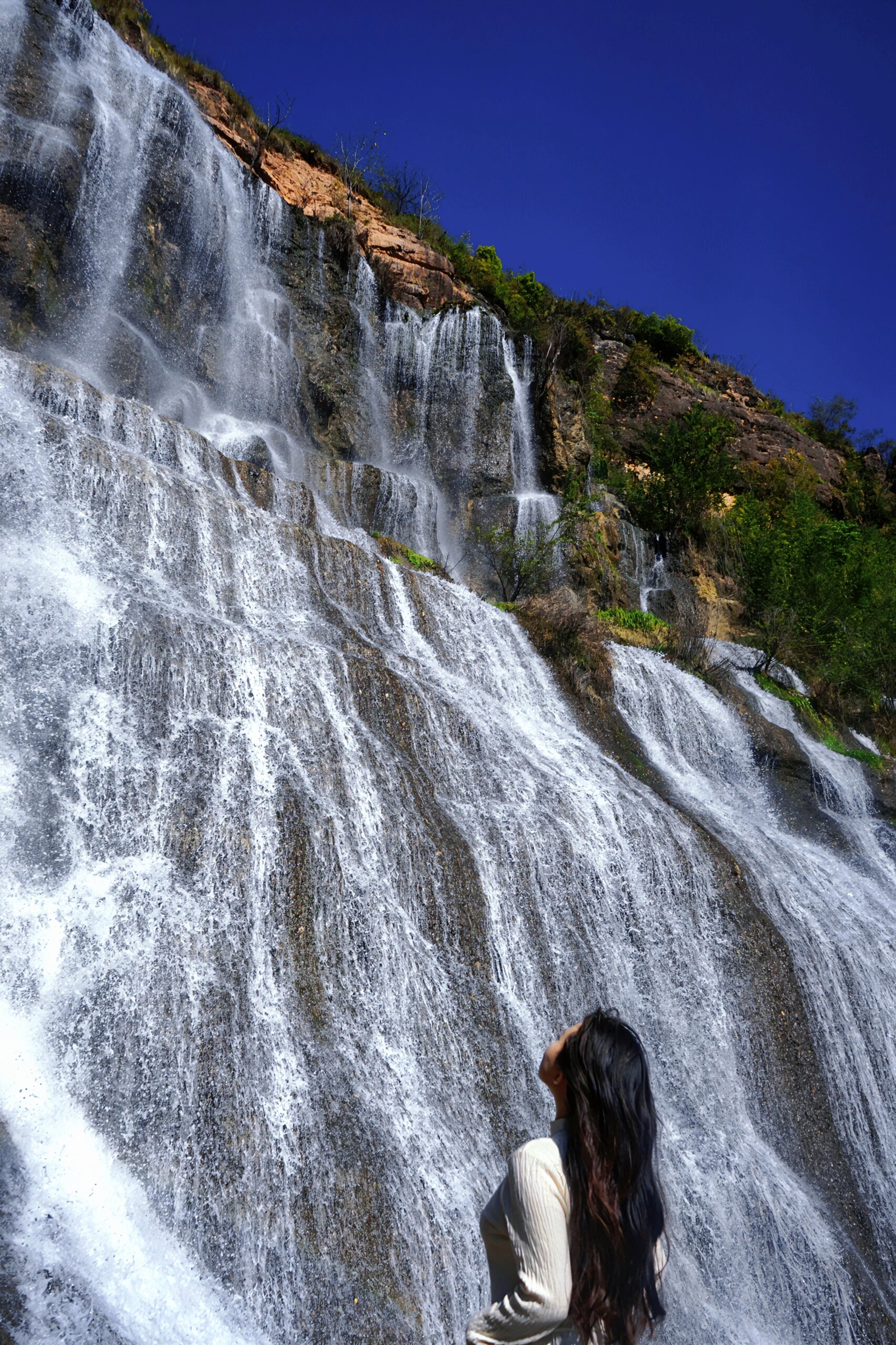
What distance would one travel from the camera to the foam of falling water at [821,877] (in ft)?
23.5

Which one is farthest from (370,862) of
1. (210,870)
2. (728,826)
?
(728,826)

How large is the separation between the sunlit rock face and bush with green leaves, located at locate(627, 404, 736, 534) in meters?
10.2

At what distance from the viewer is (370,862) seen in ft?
20.3

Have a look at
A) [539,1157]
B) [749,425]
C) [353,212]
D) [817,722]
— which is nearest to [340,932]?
[539,1157]

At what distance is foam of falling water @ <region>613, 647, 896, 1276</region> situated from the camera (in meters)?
7.15

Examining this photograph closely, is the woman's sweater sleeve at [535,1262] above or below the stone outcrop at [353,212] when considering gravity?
below

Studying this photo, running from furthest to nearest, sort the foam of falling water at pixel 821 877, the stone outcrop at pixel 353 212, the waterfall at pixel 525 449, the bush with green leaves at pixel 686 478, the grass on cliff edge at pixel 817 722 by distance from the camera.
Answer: the bush with green leaves at pixel 686 478
the stone outcrop at pixel 353 212
the waterfall at pixel 525 449
the grass on cliff edge at pixel 817 722
the foam of falling water at pixel 821 877

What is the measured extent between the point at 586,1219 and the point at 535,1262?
14cm

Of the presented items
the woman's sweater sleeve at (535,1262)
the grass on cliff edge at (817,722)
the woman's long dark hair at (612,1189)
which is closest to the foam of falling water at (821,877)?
the grass on cliff edge at (817,722)

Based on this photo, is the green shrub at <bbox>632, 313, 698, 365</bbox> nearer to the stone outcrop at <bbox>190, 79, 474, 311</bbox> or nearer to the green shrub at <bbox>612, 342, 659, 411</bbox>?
the green shrub at <bbox>612, 342, 659, 411</bbox>

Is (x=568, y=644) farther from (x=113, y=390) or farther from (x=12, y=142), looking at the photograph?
(x=12, y=142)

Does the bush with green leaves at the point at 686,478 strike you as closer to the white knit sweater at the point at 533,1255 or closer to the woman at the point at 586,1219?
the woman at the point at 586,1219

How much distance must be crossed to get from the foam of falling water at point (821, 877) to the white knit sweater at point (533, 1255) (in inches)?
250

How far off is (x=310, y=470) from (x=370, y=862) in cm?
1126
